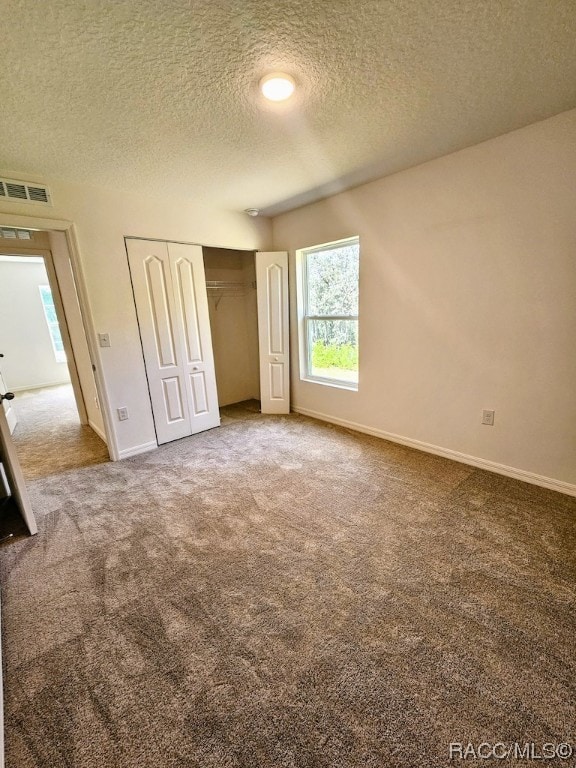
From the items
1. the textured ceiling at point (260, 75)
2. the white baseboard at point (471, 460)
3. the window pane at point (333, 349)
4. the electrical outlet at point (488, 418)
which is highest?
the textured ceiling at point (260, 75)

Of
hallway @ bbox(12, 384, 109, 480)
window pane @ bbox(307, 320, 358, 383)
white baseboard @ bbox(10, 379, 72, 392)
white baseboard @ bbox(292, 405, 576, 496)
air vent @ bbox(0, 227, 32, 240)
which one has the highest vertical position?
air vent @ bbox(0, 227, 32, 240)

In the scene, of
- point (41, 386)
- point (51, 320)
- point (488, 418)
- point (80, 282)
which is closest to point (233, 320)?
point (80, 282)

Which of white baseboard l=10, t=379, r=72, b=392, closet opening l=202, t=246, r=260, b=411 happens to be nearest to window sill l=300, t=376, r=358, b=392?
closet opening l=202, t=246, r=260, b=411

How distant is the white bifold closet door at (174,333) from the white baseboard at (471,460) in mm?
1674

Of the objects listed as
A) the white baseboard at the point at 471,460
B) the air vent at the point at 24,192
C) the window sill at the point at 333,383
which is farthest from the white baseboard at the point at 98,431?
the white baseboard at the point at 471,460

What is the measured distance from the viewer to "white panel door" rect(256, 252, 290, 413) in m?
3.80

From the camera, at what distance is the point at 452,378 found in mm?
2633

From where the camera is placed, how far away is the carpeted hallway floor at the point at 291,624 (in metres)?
1.01

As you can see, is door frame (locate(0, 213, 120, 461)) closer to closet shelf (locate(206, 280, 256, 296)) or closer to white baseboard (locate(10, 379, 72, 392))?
closet shelf (locate(206, 280, 256, 296))

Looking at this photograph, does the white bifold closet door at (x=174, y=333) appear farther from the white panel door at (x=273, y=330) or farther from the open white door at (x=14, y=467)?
the open white door at (x=14, y=467)

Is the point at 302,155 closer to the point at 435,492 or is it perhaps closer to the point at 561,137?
the point at 561,137

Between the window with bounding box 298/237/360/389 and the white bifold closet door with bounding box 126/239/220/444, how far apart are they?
1235 mm

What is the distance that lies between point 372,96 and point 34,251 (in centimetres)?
Result: 398

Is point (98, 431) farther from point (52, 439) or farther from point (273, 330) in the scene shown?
point (273, 330)
